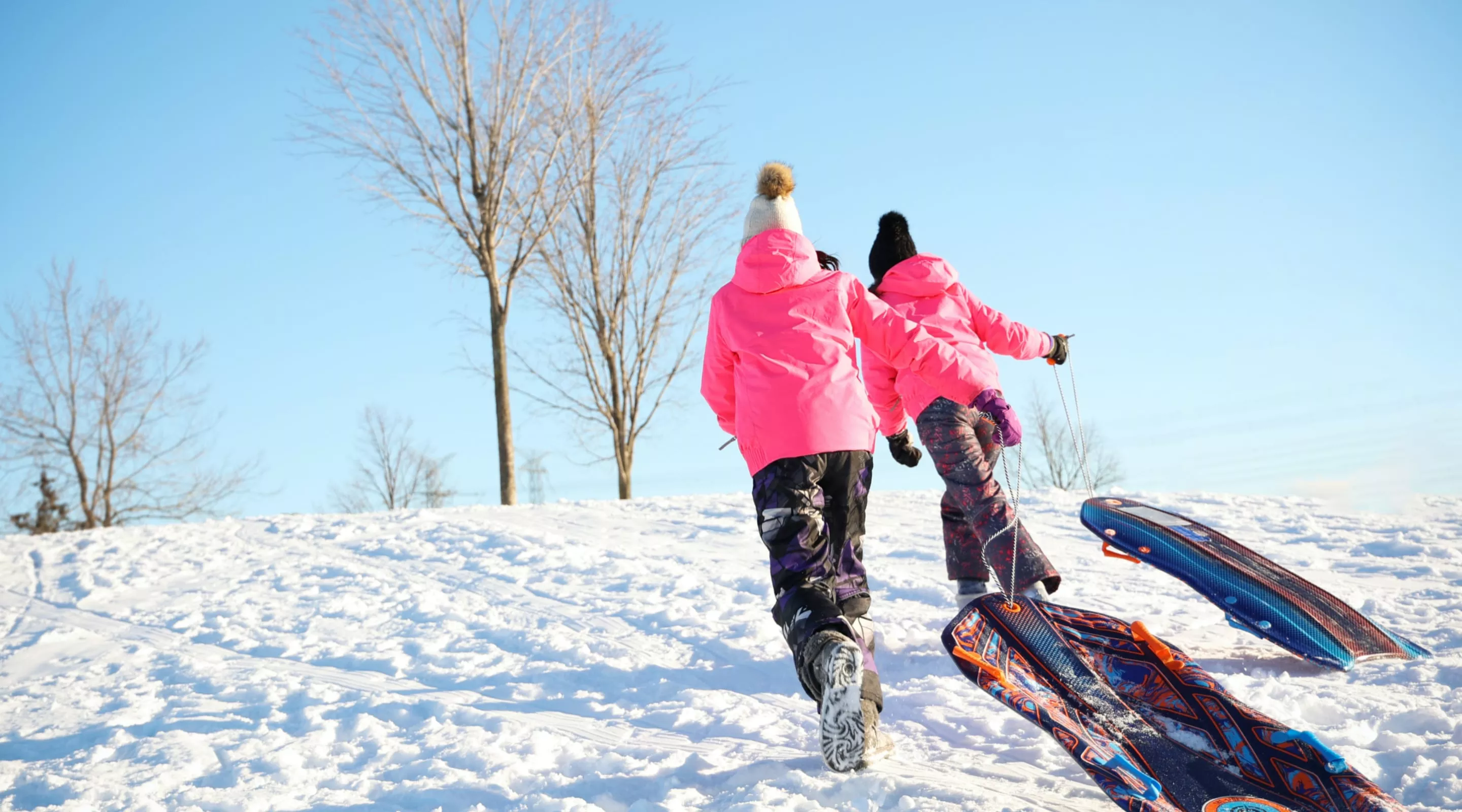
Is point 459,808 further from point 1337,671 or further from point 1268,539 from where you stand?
point 1268,539

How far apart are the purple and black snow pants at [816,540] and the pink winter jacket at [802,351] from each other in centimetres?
8

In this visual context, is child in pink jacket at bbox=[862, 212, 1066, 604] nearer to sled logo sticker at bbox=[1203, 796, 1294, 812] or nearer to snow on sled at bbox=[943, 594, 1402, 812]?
snow on sled at bbox=[943, 594, 1402, 812]

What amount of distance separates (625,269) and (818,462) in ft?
38.4

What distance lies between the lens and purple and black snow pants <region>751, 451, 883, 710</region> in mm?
2867

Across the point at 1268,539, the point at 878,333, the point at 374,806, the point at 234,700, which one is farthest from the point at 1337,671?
the point at 234,700

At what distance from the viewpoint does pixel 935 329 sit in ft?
13.9

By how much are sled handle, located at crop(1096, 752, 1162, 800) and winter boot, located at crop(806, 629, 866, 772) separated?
68 centimetres

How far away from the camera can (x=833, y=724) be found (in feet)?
8.57

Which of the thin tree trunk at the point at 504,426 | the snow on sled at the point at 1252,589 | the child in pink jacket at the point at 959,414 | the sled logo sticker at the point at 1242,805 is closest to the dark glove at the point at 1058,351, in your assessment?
the child in pink jacket at the point at 959,414

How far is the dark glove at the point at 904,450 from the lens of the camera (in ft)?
14.6

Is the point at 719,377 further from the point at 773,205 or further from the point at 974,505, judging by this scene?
the point at 974,505

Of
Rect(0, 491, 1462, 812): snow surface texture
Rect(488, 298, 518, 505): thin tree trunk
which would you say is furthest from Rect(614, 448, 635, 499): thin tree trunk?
Rect(0, 491, 1462, 812): snow surface texture

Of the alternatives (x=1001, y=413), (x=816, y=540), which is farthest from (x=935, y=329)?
(x=816, y=540)

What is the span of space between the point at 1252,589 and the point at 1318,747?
1.54 meters
